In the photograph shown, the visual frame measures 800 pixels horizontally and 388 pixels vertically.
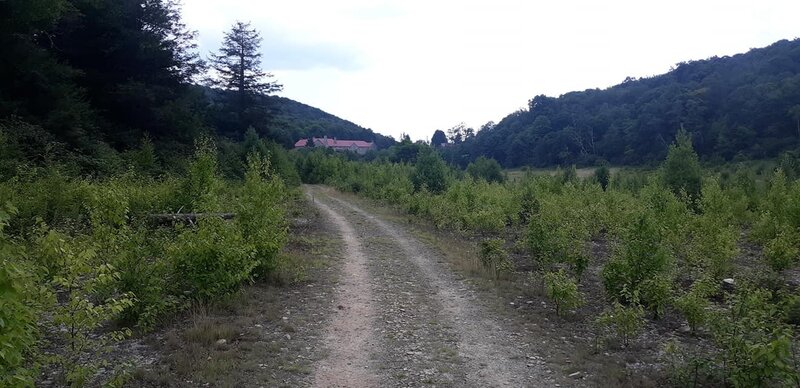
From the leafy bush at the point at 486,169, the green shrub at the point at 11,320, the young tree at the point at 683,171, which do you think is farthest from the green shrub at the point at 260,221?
the leafy bush at the point at 486,169

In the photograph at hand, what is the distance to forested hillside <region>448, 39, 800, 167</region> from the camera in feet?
241

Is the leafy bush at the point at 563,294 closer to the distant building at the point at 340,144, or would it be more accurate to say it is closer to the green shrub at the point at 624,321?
the green shrub at the point at 624,321

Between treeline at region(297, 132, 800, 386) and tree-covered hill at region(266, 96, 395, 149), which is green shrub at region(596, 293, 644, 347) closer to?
treeline at region(297, 132, 800, 386)

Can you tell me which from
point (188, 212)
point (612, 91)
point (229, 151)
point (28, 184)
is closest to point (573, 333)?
point (188, 212)

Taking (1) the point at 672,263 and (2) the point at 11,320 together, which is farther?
(1) the point at 672,263

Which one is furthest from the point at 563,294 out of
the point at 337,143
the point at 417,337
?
the point at 337,143

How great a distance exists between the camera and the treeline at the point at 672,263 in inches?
240

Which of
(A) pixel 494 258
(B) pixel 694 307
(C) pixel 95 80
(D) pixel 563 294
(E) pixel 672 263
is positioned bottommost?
(A) pixel 494 258

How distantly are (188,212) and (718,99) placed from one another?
9353 centimetres

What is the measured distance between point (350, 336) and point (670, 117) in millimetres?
93404

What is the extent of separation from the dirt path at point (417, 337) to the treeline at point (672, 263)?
1572mm

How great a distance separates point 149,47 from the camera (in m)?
27.5

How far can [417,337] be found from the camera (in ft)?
26.0

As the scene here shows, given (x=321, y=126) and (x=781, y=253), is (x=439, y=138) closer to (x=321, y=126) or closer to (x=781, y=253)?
(x=321, y=126)
